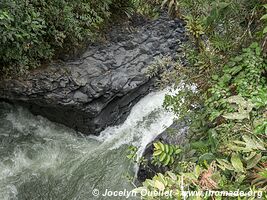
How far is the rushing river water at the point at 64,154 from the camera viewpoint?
16.0ft

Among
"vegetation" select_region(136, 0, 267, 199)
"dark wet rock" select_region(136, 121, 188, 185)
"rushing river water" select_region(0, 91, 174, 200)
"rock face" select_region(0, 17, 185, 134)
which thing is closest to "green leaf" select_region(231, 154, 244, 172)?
"vegetation" select_region(136, 0, 267, 199)

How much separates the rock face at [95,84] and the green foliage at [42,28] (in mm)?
241

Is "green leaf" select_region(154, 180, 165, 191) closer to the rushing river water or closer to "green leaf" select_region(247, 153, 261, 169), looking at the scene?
"green leaf" select_region(247, 153, 261, 169)

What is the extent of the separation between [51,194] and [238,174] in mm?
3420

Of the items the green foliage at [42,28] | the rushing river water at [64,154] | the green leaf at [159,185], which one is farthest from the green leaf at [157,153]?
the green foliage at [42,28]

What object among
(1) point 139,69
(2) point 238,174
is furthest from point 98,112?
(2) point 238,174

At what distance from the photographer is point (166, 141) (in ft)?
14.8

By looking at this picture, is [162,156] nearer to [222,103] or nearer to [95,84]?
[222,103]

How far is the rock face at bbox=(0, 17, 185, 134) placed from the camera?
5.14m

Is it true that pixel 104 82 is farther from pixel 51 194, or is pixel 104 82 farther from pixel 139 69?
pixel 51 194

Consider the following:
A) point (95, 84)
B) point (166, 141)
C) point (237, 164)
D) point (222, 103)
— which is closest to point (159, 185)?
point (237, 164)

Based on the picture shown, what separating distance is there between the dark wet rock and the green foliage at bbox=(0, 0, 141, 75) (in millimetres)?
2025

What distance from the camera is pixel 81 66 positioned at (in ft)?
18.0

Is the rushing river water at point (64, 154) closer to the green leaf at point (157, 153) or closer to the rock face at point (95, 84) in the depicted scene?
the rock face at point (95, 84)
